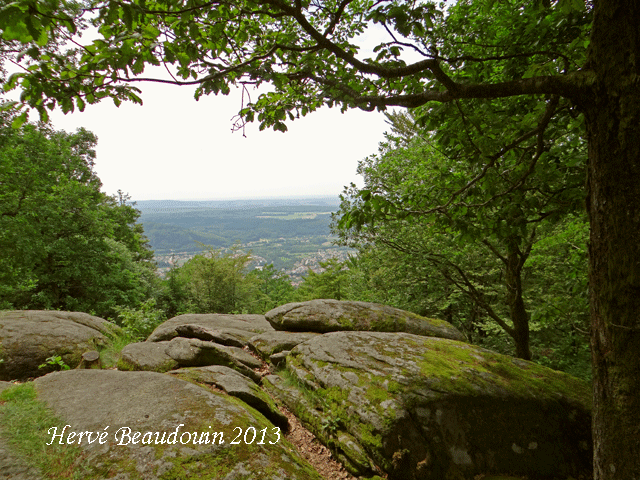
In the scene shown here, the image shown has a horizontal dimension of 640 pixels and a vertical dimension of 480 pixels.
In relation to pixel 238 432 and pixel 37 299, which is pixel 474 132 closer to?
pixel 238 432

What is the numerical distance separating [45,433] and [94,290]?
60.1 feet

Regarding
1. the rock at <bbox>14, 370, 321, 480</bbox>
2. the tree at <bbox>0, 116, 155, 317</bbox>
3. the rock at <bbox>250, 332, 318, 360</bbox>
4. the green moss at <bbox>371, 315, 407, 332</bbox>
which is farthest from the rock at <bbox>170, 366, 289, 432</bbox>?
the tree at <bbox>0, 116, 155, 317</bbox>

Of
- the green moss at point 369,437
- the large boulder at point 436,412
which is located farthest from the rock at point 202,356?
the green moss at point 369,437

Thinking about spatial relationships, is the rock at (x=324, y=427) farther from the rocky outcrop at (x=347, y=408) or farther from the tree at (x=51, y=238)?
the tree at (x=51, y=238)

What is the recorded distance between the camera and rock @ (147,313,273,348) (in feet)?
25.5

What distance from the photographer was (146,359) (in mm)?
5961

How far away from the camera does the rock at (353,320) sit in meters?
8.18

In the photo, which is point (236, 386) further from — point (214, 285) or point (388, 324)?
point (214, 285)

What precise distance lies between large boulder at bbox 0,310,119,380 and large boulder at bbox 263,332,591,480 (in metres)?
4.97

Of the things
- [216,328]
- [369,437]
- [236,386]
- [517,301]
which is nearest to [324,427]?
[369,437]

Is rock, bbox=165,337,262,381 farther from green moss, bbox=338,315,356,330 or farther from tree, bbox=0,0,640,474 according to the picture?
tree, bbox=0,0,640,474

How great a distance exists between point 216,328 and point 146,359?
9.74ft

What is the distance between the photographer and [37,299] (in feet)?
52.9

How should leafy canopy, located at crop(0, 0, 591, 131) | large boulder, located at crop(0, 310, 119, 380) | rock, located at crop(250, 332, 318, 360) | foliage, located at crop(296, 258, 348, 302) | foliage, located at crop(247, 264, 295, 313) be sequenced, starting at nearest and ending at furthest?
leafy canopy, located at crop(0, 0, 591, 131)
large boulder, located at crop(0, 310, 119, 380)
rock, located at crop(250, 332, 318, 360)
foliage, located at crop(296, 258, 348, 302)
foliage, located at crop(247, 264, 295, 313)
